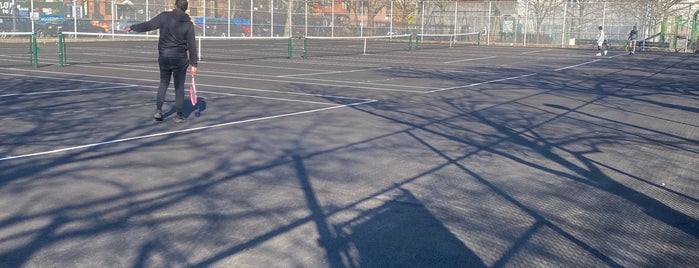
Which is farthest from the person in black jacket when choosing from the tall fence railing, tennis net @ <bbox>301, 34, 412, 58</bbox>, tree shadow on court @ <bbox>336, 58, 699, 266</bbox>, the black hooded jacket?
the tall fence railing

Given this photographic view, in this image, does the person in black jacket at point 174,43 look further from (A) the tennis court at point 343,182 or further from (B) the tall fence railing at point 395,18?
(B) the tall fence railing at point 395,18

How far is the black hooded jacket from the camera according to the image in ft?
37.4

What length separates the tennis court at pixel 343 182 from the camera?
544cm

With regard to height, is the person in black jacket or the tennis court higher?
the person in black jacket

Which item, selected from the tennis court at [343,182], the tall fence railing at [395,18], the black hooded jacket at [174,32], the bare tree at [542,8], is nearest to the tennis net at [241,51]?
the tall fence railing at [395,18]

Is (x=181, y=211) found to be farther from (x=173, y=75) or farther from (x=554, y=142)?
(x=554, y=142)

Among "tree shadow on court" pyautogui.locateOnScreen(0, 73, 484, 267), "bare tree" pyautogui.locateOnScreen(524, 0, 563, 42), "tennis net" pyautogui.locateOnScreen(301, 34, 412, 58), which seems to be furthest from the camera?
"bare tree" pyautogui.locateOnScreen(524, 0, 563, 42)

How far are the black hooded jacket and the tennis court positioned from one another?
1.10m

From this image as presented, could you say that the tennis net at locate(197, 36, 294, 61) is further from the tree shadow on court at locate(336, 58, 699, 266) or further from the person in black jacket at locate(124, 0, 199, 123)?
the person in black jacket at locate(124, 0, 199, 123)

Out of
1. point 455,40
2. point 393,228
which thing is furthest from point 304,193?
point 455,40

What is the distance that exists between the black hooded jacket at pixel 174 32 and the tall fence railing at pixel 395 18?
34112 millimetres

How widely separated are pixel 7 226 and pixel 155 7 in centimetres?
4898

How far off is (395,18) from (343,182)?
61.5 metres

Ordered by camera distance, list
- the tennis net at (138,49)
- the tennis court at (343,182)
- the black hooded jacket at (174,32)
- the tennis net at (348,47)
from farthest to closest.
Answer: the tennis net at (348,47) → the tennis net at (138,49) → the black hooded jacket at (174,32) → the tennis court at (343,182)
